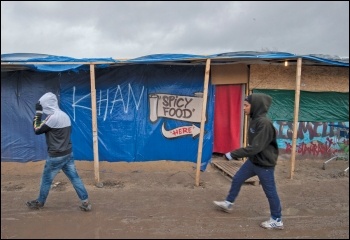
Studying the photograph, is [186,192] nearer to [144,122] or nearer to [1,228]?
[144,122]

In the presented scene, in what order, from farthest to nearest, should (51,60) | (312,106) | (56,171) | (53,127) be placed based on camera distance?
(312,106) < (51,60) < (56,171) < (53,127)

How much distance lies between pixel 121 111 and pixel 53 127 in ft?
9.53

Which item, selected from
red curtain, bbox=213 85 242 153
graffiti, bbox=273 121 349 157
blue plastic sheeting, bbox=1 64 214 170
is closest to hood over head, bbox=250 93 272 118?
blue plastic sheeting, bbox=1 64 214 170

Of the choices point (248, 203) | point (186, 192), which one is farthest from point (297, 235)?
point (186, 192)

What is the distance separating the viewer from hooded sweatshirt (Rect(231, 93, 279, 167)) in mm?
3937

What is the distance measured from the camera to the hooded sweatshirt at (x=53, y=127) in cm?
420

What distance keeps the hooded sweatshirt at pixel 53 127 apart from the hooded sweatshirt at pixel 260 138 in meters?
2.27

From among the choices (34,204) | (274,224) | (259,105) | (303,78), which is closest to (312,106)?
(303,78)

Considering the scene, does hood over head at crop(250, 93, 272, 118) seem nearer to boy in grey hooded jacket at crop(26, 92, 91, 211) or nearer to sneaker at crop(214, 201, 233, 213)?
sneaker at crop(214, 201, 233, 213)

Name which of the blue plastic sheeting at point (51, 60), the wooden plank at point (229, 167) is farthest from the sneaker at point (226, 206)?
the blue plastic sheeting at point (51, 60)

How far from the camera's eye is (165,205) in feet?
16.4

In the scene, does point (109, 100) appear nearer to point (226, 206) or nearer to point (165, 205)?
point (165, 205)

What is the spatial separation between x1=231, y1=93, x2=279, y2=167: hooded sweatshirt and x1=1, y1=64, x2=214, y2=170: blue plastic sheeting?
3.18 metres

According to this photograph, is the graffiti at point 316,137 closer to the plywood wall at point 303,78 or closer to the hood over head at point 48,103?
the plywood wall at point 303,78
